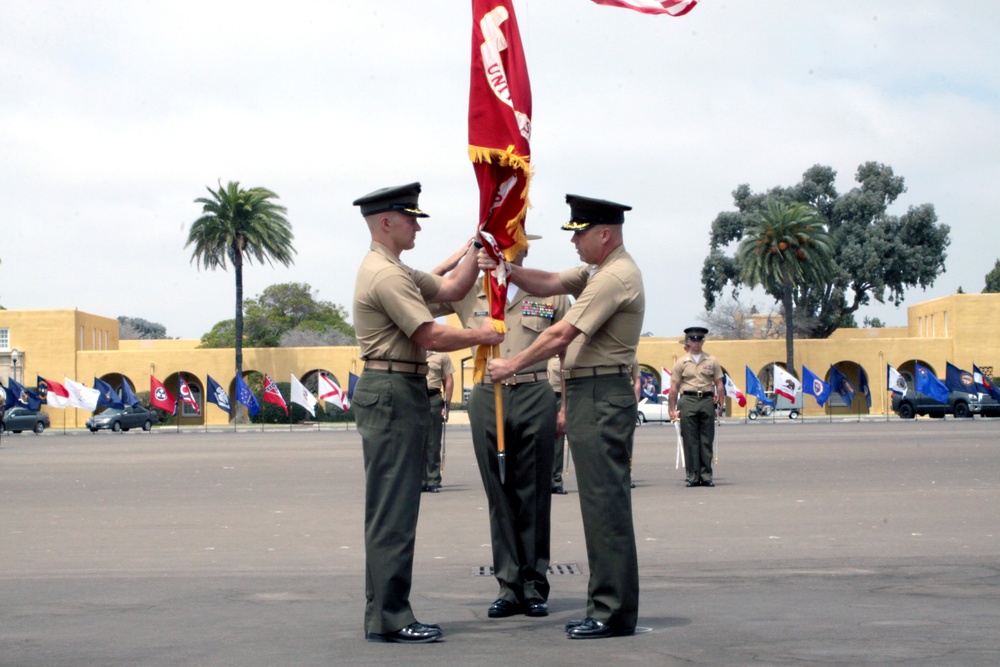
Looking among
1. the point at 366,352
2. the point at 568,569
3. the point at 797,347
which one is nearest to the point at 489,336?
the point at 366,352

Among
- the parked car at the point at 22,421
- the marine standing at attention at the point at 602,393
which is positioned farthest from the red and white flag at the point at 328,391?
the marine standing at attention at the point at 602,393

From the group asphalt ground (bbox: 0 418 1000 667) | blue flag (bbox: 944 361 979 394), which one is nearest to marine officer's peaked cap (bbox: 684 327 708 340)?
asphalt ground (bbox: 0 418 1000 667)

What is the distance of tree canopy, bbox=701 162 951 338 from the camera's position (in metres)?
86.5

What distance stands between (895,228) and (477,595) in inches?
3337

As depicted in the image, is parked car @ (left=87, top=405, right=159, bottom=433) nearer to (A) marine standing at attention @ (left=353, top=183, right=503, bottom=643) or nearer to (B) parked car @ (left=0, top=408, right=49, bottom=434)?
(B) parked car @ (left=0, top=408, right=49, bottom=434)

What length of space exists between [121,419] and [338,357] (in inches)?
674

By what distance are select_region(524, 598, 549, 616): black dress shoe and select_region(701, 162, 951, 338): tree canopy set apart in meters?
79.3

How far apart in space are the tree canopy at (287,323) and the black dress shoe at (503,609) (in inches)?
3405

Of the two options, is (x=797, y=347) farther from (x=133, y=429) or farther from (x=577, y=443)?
(x=577, y=443)

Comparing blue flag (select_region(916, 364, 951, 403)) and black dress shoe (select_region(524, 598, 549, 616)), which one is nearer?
black dress shoe (select_region(524, 598, 549, 616))

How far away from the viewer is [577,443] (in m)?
6.89

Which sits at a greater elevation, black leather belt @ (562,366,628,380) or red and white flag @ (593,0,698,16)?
red and white flag @ (593,0,698,16)

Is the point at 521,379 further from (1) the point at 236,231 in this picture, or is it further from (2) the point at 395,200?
(1) the point at 236,231

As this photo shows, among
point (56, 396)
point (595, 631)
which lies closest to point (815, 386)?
point (56, 396)
